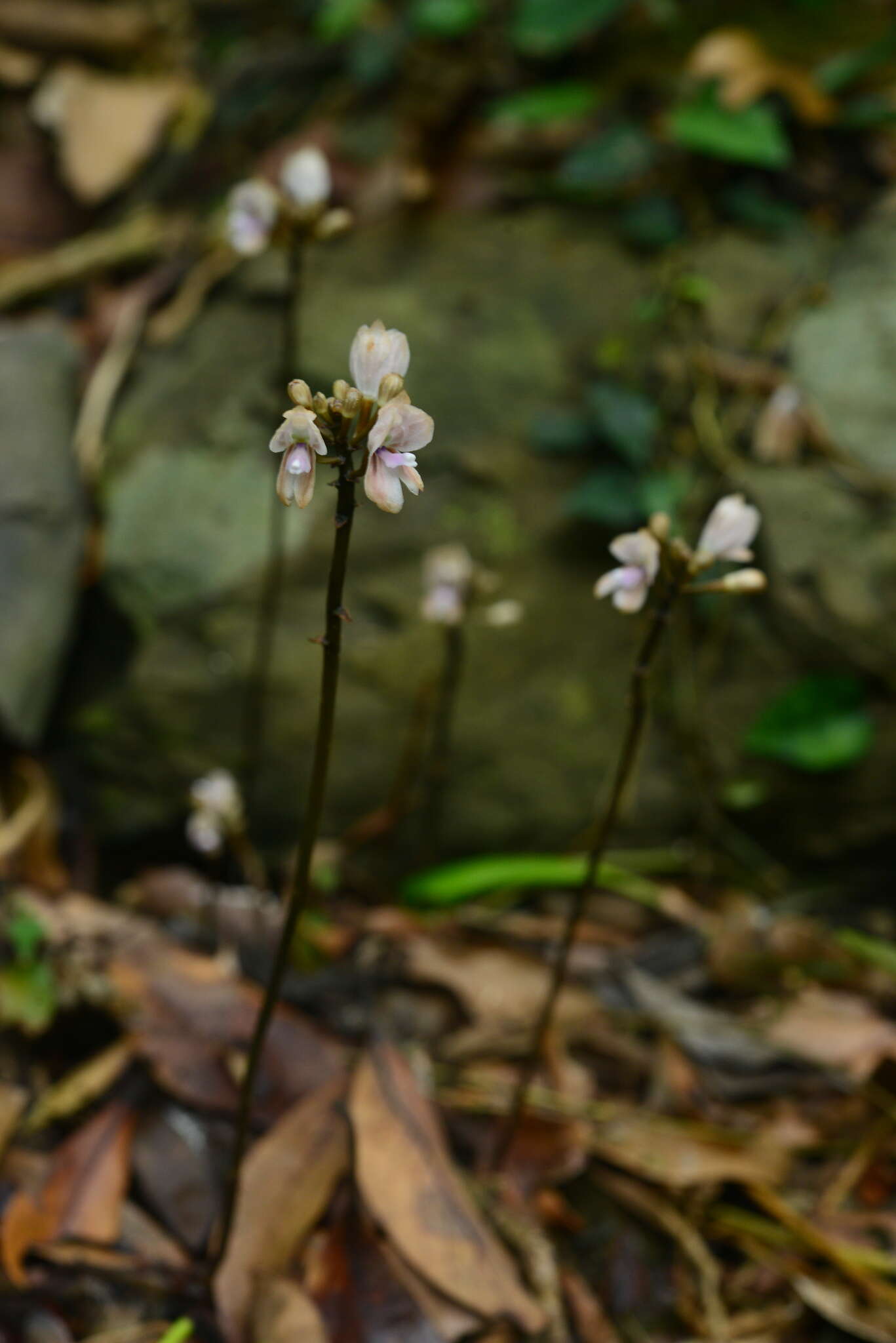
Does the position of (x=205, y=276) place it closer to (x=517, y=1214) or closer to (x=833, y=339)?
(x=833, y=339)

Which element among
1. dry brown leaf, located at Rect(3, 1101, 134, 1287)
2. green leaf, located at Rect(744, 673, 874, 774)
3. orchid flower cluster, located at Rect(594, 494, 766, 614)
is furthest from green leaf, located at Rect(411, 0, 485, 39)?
dry brown leaf, located at Rect(3, 1101, 134, 1287)

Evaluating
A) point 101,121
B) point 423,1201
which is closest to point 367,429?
point 423,1201

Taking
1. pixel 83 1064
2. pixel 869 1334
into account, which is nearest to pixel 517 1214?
pixel 869 1334

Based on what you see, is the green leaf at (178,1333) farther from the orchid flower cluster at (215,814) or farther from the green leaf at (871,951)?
the green leaf at (871,951)

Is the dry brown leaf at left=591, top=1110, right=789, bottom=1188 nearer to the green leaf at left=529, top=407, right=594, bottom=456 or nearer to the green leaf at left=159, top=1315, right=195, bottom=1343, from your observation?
the green leaf at left=159, top=1315, right=195, bottom=1343

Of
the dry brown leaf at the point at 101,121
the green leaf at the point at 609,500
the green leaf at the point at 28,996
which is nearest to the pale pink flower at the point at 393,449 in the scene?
the green leaf at the point at 28,996

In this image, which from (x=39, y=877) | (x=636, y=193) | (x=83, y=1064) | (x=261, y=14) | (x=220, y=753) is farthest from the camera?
(x=261, y=14)
